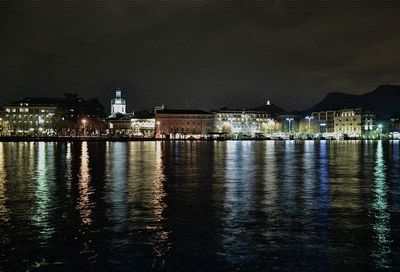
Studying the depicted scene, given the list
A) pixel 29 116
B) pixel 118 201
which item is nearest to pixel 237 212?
pixel 118 201

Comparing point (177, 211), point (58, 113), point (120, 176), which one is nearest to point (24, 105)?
point (58, 113)

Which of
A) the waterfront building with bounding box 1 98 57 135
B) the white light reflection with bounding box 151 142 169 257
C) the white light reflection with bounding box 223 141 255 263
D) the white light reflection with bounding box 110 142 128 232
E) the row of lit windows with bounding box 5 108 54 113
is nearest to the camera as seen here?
the white light reflection with bounding box 151 142 169 257

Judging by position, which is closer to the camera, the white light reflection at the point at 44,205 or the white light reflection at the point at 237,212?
the white light reflection at the point at 237,212

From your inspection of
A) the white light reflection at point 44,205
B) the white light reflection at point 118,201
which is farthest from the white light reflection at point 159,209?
the white light reflection at point 44,205

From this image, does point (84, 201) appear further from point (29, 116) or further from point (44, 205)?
point (29, 116)

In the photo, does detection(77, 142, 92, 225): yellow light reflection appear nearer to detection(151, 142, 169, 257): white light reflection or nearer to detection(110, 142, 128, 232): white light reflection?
detection(110, 142, 128, 232): white light reflection

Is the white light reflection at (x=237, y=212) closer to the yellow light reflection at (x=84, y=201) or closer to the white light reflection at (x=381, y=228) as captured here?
the white light reflection at (x=381, y=228)

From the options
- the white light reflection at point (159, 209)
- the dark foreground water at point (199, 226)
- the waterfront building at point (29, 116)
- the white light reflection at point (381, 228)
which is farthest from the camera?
the waterfront building at point (29, 116)

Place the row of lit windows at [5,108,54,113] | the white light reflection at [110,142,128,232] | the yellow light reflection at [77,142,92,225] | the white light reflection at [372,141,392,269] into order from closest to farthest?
the white light reflection at [372,141,392,269], the white light reflection at [110,142,128,232], the yellow light reflection at [77,142,92,225], the row of lit windows at [5,108,54,113]

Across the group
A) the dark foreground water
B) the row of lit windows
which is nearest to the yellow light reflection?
the dark foreground water

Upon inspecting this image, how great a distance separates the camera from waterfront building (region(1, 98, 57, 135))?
186m

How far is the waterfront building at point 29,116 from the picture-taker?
611 feet

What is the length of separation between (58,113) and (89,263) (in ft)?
Answer: 577

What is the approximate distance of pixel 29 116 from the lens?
19250 cm
